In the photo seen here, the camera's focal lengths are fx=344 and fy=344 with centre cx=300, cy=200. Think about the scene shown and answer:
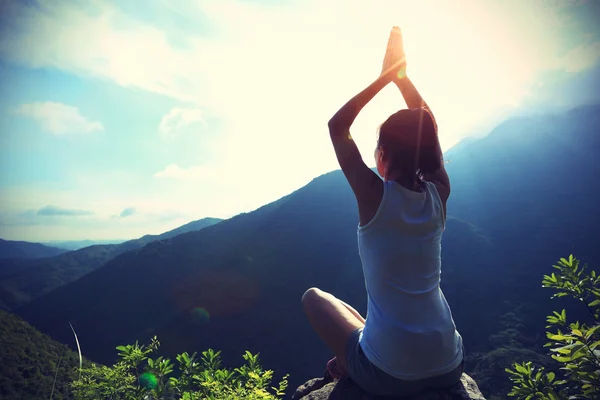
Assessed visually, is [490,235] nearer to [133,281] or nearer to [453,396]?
[133,281]

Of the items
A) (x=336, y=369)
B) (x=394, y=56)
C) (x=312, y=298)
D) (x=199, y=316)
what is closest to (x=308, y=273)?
(x=199, y=316)

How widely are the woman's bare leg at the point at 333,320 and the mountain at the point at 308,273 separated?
5618 centimetres

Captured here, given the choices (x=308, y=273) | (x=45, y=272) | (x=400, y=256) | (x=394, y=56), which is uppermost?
(x=45, y=272)

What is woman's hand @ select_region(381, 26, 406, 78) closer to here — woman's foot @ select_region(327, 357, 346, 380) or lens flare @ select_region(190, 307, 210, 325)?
woman's foot @ select_region(327, 357, 346, 380)

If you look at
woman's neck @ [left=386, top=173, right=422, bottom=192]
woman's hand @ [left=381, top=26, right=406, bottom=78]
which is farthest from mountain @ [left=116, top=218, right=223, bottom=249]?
woman's neck @ [left=386, top=173, right=422, bottom=192]

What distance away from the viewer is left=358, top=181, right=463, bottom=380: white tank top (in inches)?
61.5

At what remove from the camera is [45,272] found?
124250 mm

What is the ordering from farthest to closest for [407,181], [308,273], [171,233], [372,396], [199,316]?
1. [171,233]
2. [308,273]
3. [199,316]
4. [372,396]
5. [407,181]

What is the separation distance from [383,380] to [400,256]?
663mm

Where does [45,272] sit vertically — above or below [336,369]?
above

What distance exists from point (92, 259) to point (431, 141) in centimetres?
16780

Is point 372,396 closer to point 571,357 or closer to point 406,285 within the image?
point 406,285

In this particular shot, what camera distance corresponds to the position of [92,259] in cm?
14312

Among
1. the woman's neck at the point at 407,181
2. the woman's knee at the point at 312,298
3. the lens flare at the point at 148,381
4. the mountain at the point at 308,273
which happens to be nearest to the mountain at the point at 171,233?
the mountain at the point at 308,273
